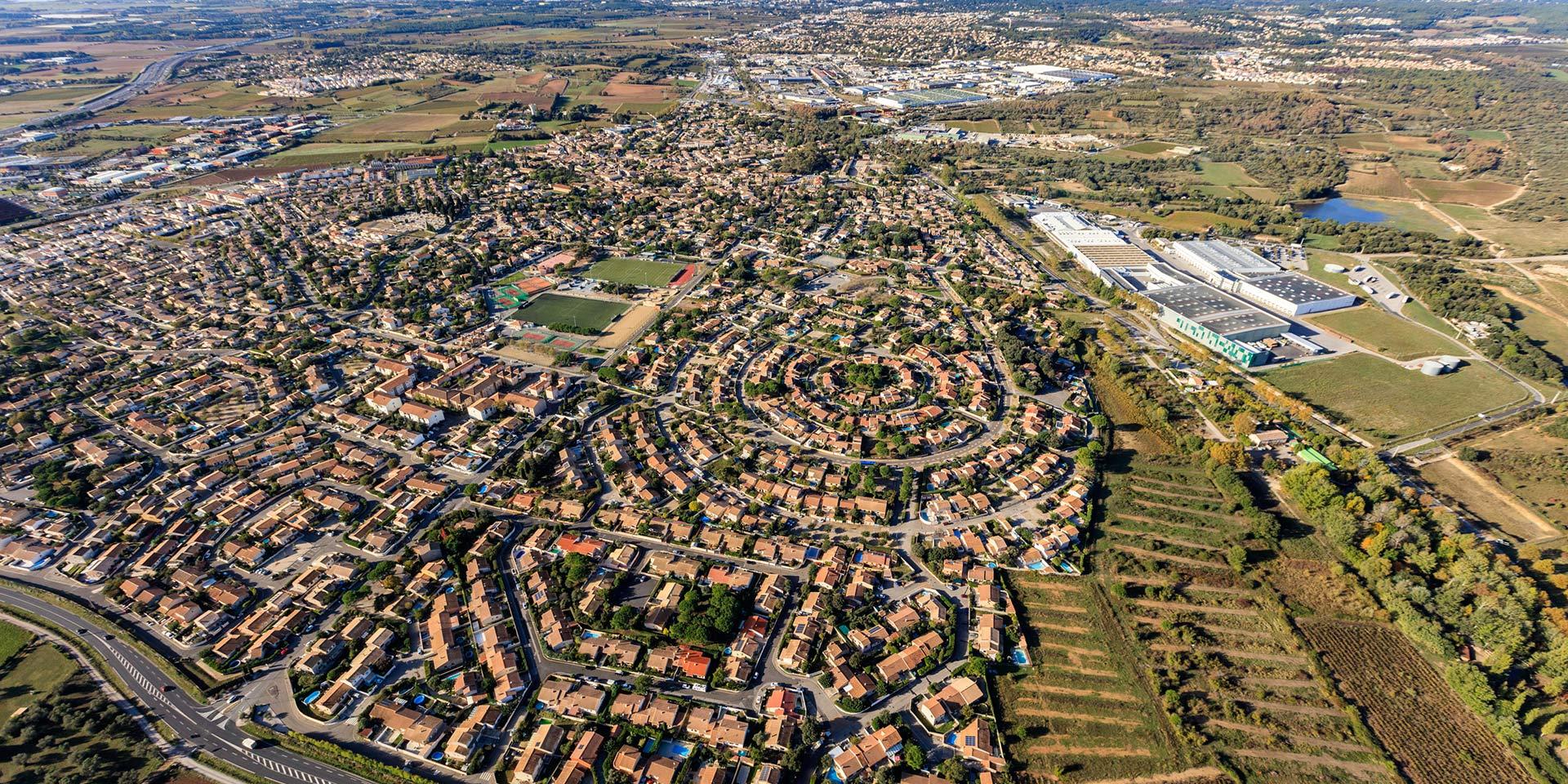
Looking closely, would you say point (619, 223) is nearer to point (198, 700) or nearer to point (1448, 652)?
point (198, 700)

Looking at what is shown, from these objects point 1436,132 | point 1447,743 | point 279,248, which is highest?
point 1436,132

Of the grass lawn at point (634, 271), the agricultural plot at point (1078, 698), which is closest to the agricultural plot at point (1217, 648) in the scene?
the agricultural plot at point (1078, 698)

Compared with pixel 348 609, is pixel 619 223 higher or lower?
higher

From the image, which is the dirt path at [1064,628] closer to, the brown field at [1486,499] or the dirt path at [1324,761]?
the dirt path at [1324,761]

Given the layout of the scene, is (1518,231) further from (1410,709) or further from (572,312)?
(572,312)

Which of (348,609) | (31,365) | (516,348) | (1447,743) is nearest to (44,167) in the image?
(31,365)

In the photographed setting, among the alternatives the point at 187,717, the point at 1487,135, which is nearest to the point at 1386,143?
the point at 1487,135

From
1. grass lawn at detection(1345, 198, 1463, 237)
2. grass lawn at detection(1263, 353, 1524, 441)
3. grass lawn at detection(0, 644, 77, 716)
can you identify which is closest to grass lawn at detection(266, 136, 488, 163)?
grass lawn at detection(0, 644, 77, 716)

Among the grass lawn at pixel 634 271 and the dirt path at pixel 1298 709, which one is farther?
the grass lawn at pixel 634 271
